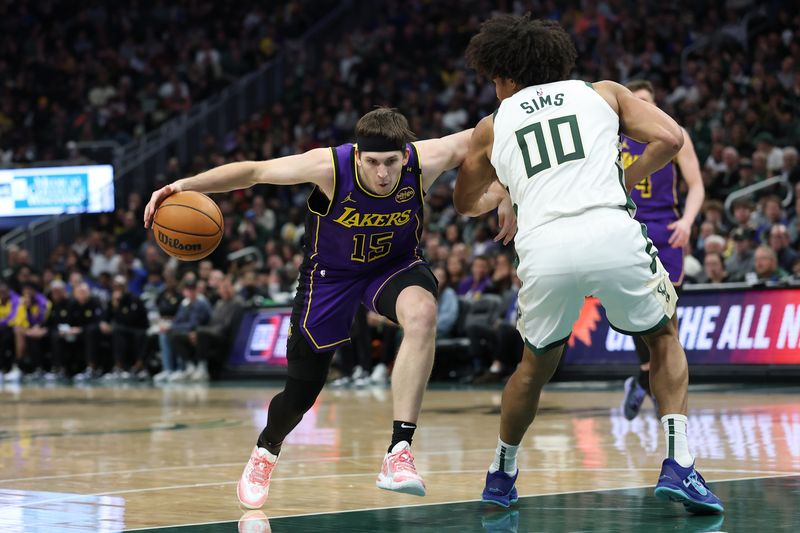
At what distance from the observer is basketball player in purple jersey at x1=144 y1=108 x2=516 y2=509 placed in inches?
Result: 204

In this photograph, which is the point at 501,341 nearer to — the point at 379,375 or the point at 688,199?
the point at 379,375

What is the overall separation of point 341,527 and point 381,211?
1.44 m

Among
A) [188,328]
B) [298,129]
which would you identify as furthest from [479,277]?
[298,129]

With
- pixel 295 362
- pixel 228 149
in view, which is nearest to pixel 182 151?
pixel 228 149

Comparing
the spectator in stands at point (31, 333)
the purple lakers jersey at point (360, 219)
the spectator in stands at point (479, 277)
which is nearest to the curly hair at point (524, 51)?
the purple lakers jersey at point (360, 219)

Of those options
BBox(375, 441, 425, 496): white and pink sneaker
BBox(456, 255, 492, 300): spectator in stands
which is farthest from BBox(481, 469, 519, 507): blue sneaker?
BBox(456, 255, 492, 300): spectator in stands

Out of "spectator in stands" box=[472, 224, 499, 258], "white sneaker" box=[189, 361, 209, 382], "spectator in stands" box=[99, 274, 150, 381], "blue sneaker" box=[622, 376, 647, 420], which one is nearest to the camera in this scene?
"blue sneaker" box=[622, 376, 647, 420]

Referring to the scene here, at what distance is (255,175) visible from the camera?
5.20 meters

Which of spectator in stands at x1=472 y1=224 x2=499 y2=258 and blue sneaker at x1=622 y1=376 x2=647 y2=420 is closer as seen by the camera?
blue sneaker at x1=622 y1=376 x2=647 y2=420

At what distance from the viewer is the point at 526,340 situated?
187 inches

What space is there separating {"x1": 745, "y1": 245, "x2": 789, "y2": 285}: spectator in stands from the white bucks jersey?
8.39m

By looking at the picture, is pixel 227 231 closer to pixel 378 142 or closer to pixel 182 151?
pixel 182 151

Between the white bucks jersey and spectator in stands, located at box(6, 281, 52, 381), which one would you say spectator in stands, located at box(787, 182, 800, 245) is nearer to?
the white bucks jersey

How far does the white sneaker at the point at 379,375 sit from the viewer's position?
14961 millimetres
